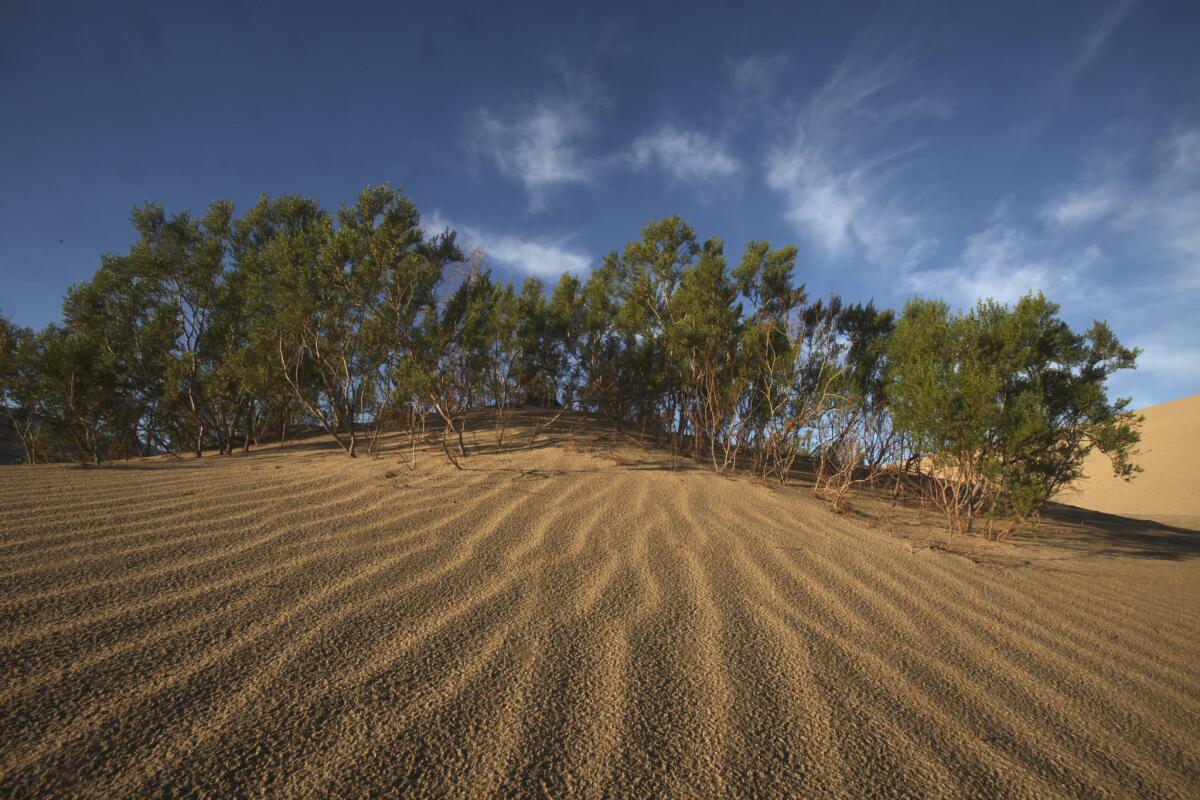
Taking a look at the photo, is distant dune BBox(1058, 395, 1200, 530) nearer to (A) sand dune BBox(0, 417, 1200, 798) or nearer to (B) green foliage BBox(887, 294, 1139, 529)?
(B) green foliage BBox(887, 294, 1139, 529)

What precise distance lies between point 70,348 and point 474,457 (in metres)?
7.81

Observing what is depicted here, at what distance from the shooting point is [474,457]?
23.5 ft

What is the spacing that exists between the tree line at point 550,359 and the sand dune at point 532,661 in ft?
9.17

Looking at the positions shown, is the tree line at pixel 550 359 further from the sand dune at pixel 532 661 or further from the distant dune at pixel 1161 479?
the distant dune at pixel 1161 479

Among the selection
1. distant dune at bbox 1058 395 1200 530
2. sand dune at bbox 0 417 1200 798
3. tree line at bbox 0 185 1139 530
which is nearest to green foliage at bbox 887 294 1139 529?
tree line at bbox 0 185 1139 530

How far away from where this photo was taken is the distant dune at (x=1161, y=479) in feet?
68.4

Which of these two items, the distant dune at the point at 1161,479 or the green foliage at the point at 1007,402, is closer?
the green foliage at the point at 1007,402

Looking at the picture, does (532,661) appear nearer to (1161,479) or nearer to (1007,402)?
(1007,402)

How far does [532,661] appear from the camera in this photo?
1990mm

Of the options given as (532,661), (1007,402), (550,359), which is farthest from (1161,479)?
(532,661)

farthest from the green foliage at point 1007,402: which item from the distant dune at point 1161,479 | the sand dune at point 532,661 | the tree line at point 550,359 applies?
the distant dune at point 1161,479

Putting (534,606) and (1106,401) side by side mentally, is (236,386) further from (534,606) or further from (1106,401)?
(1106,401)

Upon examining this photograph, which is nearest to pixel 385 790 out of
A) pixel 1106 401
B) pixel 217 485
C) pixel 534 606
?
pixel 534 606

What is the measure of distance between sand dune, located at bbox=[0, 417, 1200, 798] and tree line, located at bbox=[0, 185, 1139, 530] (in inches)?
110
